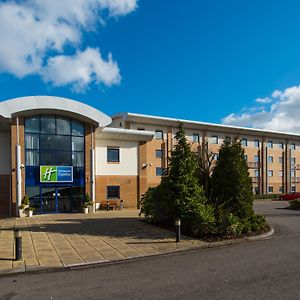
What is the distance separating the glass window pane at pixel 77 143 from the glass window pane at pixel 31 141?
8.81 feet

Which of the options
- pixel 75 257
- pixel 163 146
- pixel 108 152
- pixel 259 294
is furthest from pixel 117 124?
pixel 259 294

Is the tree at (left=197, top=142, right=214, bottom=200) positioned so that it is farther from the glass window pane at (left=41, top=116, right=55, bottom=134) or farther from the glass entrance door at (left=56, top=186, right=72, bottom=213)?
the glass entrance door at (left=56, top=186, right=72, bottom=213)

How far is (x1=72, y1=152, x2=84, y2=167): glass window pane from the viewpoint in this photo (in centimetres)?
2564

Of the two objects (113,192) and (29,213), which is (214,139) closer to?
(113,192)

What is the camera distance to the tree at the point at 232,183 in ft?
45.5

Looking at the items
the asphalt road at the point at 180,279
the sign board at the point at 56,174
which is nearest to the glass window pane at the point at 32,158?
the sign board at the point at 56,174

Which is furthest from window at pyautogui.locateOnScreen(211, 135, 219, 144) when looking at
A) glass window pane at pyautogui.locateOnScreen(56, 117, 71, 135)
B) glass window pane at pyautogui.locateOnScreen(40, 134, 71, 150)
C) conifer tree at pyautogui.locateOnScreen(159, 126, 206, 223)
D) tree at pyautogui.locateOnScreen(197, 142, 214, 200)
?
conifer tree at pyautogui.locateOnScreen(159, 126, 206, 223)

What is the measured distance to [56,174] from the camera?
973 inches

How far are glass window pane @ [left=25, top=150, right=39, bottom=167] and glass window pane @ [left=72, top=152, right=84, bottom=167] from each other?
8.97 feet

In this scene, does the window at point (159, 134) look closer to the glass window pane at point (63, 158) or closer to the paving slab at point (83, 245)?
the glass window pane at point (63, 158)

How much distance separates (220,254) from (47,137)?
58.8 ft

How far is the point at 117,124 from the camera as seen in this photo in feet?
136

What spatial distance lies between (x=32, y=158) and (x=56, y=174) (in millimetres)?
2059

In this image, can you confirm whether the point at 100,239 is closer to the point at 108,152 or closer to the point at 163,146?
the point at 108,152
